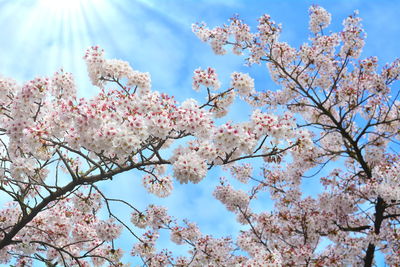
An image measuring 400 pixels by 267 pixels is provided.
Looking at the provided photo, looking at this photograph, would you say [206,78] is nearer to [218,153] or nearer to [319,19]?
[218,153]

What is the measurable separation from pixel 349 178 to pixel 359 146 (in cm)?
112

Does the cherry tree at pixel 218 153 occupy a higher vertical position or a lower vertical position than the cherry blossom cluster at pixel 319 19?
lower

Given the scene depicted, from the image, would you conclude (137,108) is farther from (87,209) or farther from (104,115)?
(87,209)

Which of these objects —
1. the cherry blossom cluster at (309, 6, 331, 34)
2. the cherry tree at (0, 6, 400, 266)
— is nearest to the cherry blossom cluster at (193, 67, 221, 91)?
the cherry tree at (0, 6, 400, 266)

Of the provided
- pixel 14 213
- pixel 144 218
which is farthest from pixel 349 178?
pixel 14 213

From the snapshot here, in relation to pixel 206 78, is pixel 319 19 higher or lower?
higher

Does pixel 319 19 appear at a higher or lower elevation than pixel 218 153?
higher

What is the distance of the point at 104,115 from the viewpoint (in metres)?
7.34

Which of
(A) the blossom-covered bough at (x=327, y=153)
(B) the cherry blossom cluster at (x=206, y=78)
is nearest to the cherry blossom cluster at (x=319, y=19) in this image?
(A) the blossom-covered bough at (x=327, y=153)

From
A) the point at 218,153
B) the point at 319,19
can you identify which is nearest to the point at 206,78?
the point at 218,153

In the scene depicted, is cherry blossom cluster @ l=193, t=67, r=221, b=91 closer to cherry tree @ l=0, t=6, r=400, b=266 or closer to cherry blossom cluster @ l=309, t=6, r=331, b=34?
cherry tree @ l=0, t=6, r=400, b=266

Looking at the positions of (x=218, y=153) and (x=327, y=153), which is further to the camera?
(x=327, y=153)

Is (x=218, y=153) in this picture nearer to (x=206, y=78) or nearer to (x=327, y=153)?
(x=206, y=78)

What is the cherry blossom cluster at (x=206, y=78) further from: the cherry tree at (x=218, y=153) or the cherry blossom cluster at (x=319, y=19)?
the cherry blossom cluster at (x=319, y=19)
